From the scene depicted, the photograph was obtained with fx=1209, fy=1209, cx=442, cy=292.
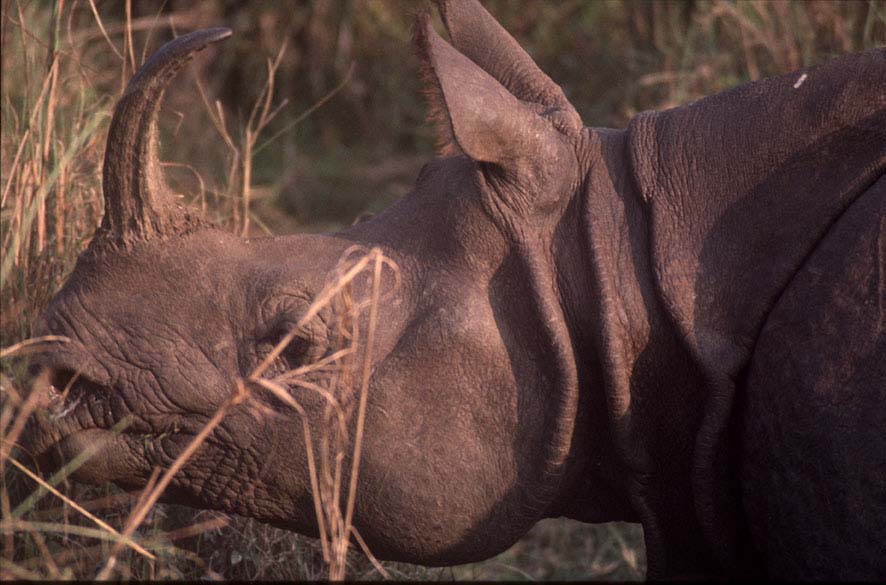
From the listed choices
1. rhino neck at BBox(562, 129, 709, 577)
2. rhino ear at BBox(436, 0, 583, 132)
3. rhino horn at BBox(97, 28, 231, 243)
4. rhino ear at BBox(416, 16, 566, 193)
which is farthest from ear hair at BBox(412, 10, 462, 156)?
rhino horn at BBox(97, 28, 231, 243)

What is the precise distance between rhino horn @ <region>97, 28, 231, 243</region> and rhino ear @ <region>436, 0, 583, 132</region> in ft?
2.66

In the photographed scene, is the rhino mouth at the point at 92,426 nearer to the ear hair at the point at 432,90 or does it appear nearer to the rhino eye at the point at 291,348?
the rhino eye at the point at 291,348

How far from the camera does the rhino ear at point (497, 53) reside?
3271 millimetres

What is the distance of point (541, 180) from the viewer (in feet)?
9.86

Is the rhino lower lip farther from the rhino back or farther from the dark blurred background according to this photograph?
Result: the dark blurred background

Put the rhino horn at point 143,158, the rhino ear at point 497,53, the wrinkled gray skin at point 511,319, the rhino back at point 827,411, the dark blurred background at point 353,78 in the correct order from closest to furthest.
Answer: the rhino back at point 827,411 → the rhino horn at point 143,158 → the wrinkled gray skin at point 511,319 → the rhino ear at point 497,53 → the dark blurred background at point 353,78

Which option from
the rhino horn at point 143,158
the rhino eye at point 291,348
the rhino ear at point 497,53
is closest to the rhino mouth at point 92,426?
the rhino eye at point 291,348

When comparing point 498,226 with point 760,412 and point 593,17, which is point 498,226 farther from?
point 593,17

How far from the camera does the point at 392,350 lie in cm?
300

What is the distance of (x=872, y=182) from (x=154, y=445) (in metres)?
1.85

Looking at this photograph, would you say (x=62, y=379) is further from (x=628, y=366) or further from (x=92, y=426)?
(x=628, y=366)

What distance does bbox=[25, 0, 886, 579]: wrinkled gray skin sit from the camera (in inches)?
114

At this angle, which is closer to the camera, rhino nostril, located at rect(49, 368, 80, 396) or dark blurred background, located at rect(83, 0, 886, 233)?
rhino nostril, located at rect(49, 368, 80, 396)

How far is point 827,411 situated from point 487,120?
102 centimetres
